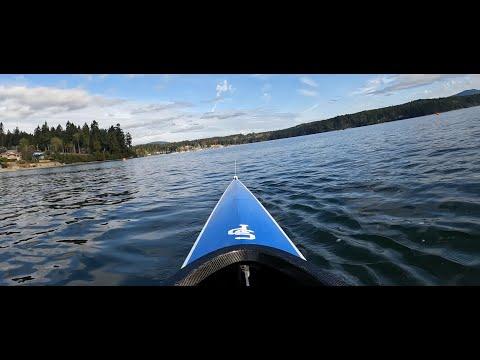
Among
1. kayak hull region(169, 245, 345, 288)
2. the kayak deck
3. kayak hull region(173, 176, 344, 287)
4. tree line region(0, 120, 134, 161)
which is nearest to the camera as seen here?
kayak hull region(169, 245, 345, 288)

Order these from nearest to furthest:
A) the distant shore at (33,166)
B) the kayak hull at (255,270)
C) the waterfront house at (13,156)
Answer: the kayak hull at (255,270) → the distant shore at (33,166) → the waterfront house at (13,156)

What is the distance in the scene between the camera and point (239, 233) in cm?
540

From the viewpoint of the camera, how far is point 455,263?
4.67 m

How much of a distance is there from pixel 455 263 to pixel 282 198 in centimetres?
702

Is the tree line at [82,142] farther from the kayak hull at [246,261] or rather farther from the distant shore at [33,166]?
the kayak hull at [246,261]

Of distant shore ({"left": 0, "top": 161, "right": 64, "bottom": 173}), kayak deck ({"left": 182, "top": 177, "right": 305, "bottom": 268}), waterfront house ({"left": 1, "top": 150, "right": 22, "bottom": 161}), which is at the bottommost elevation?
kayak deck ({"left": 182, "top": 177, "right": 305, "bottom": 268})

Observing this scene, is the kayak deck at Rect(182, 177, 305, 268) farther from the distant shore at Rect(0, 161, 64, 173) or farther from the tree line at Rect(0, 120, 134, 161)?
the tree line at Rect(0, 120, 134, 161)

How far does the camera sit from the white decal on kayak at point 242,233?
5152 mm

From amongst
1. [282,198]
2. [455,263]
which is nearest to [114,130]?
[282,198]

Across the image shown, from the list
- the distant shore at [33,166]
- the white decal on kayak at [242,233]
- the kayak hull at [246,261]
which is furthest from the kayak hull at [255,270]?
the distant shore at [33,166]

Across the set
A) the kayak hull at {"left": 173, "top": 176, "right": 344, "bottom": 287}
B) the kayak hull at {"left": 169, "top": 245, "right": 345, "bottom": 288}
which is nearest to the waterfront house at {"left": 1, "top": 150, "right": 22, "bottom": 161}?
the kayak hull at {"left": 173, "top": 176, "right": 344, "bottom": 287}

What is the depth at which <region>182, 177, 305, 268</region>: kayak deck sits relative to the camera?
506 centimetres
